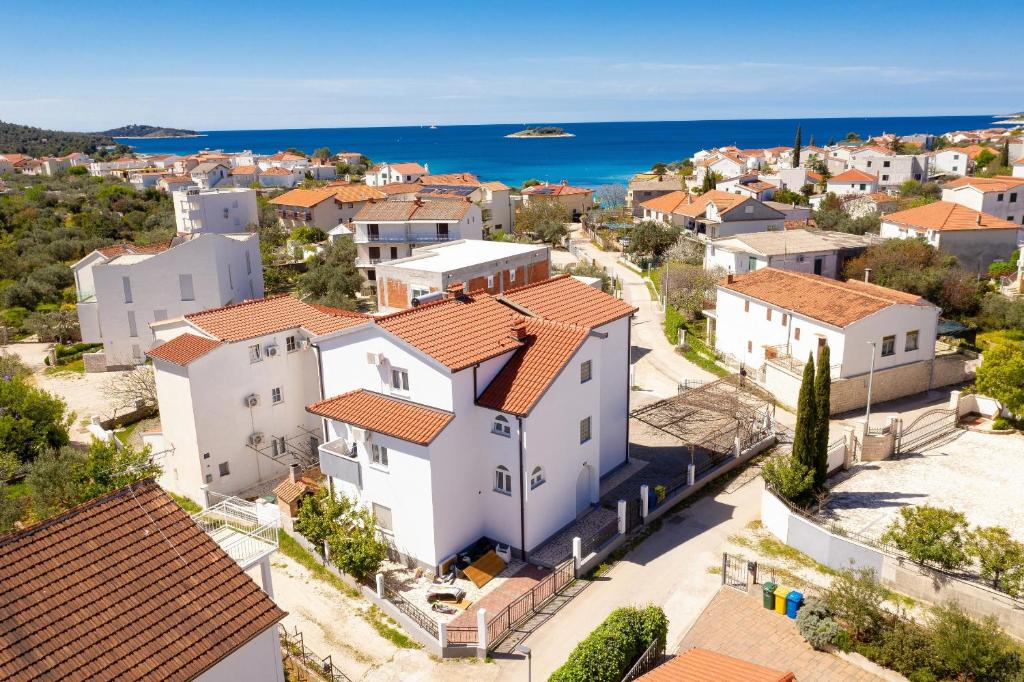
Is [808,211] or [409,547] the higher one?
[808,211]

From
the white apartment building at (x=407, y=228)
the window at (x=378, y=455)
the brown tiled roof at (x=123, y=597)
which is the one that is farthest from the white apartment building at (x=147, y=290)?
the brown tiled roof at (x=123, y=597)

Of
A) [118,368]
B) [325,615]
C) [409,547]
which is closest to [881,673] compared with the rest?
[409,547]

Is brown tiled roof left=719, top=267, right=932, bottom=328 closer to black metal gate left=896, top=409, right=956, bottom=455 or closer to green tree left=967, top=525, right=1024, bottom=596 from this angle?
black metal gate left=896, top=409, right=956, bottom=455

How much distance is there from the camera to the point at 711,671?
17.1m

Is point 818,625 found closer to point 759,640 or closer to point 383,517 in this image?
Answer: point 759,640

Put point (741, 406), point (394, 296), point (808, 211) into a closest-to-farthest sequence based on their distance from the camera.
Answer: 1. point (741, 406)
2. point (394, 296)
3. point (808, 211)

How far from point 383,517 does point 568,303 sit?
11.2 meters

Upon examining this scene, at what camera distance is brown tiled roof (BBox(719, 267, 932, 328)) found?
38562 millimetres

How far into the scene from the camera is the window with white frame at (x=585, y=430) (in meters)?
27.2

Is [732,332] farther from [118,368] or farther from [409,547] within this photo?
[118,368]

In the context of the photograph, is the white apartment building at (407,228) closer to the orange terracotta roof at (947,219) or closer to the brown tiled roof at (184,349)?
the orange terracotta roof at (947,219)

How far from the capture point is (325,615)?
2331cm

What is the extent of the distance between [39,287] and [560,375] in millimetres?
64227

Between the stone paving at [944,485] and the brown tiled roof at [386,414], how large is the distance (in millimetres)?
15634
